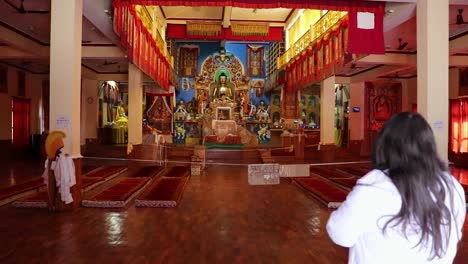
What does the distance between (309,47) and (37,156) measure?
10056 mm

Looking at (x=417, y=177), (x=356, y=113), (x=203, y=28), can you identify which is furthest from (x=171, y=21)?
(x=417, y=177)

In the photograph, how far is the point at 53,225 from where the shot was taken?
15.9 ft

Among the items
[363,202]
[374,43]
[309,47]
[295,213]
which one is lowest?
[295,213]

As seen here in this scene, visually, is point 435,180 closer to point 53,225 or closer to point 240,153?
point 53,225

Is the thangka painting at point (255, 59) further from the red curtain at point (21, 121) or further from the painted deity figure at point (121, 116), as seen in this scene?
the red curtain at point (21, 121)

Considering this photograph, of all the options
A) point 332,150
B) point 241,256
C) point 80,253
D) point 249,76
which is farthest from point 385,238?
point 249,76

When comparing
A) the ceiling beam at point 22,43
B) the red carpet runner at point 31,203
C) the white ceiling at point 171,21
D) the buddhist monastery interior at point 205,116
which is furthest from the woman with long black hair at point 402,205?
the ceiling beam at point 22,43

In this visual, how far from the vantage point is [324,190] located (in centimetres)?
745

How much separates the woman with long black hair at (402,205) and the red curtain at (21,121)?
49.8ft

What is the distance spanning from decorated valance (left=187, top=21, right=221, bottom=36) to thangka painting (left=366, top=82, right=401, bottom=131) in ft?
21.1

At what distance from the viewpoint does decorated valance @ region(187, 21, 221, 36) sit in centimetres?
1638

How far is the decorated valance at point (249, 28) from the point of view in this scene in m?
16.4

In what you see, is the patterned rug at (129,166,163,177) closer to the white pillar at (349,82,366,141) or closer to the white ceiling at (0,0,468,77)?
the white ceiling at (0,0,468,77)

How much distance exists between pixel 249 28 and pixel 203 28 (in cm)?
183
